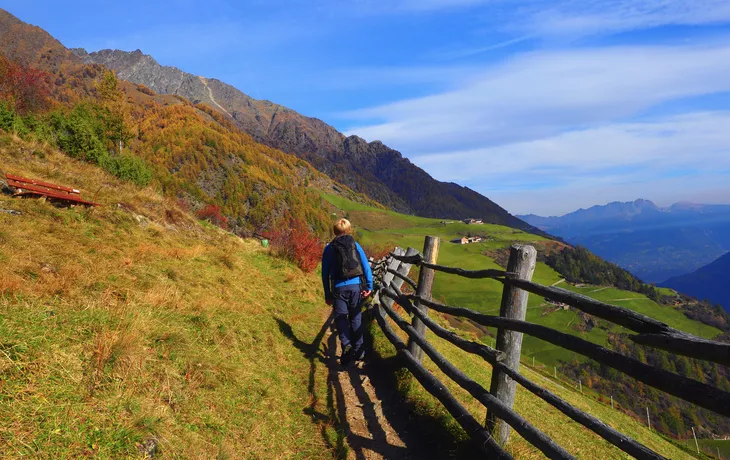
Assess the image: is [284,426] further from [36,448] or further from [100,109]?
[100,109]

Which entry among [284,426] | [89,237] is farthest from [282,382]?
[89,237]

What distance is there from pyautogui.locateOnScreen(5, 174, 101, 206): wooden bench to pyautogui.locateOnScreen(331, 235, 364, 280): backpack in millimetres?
7925

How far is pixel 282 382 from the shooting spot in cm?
580

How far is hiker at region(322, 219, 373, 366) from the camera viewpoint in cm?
674

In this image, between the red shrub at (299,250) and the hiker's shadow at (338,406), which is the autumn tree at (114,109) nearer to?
the red shrub at (299,250)

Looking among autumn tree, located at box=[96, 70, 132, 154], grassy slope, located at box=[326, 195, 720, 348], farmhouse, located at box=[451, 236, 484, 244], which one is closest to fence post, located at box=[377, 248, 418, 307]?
autumn tree, located at box=[96, 70, 132, 154]

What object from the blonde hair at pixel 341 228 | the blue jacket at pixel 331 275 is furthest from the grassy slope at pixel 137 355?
the blonde hair at pixel 341 228

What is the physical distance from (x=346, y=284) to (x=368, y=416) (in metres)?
2.19

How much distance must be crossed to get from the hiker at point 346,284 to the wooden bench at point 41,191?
25.4ft

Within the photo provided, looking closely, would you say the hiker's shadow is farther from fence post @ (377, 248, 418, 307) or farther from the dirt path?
fence post @ (377, 248, 418, 307)

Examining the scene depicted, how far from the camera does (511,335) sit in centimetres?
428

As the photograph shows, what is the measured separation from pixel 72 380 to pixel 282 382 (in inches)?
117

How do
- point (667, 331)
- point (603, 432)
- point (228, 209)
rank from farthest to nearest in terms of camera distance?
1. point (228, 209)
2. point (603, 432)
3. point (667, 331)

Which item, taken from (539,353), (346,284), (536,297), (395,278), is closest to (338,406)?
(346,284)
